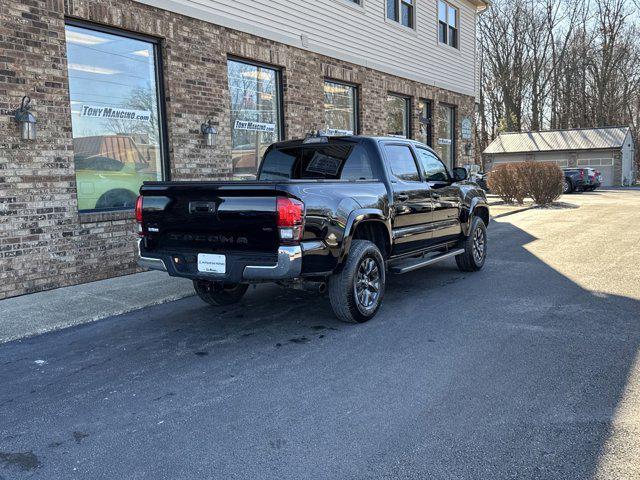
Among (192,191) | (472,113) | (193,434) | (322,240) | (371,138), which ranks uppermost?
(472,113)

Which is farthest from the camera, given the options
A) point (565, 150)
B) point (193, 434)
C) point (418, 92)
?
point (565, 150)

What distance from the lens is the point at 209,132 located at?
361 inches

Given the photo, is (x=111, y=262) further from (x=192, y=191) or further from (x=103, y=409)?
(x=103, y=409)

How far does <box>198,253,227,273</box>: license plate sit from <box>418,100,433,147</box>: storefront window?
1283 cm

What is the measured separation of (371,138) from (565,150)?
122 feet

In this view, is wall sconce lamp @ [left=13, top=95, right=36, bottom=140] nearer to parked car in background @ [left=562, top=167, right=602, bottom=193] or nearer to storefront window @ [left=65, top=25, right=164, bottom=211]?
storefront window @ [left=65, top=25, right=164, bottom=211]

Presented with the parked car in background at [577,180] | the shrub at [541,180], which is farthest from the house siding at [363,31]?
the parked car in background at [577,180]

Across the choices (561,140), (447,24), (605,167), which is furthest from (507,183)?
(561,140)

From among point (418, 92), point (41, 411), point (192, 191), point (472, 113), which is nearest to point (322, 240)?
point (192, 191)

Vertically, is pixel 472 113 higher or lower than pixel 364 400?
higher

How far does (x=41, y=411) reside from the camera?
Result: 3.68m

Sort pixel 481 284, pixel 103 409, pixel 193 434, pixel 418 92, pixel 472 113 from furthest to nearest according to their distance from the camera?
pixel 472 113 → pixel 418 92 → pixel 481 284 → pixel 103 409 → pixel 193 434

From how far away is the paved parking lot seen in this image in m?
2.95

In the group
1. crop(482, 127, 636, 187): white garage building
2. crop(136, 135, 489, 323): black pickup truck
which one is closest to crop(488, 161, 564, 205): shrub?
crop(136, 135, 489, 323): black pickup truck
